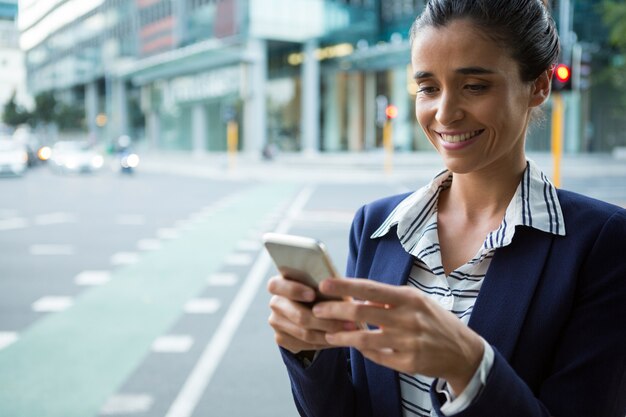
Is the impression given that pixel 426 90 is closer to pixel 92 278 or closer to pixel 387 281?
pixel 387 281

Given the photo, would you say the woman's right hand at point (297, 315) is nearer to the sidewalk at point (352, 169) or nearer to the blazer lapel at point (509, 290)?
the blazer lapel at point (509, 290)

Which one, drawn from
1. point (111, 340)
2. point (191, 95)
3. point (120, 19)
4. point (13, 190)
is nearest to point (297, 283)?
point (111, 340)

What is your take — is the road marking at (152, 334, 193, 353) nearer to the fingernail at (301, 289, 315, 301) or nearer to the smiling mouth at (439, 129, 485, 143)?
the smiling mouth at (439, 129, 485, 143)

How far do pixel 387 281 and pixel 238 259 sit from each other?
7044mm

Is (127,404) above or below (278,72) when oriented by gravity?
below

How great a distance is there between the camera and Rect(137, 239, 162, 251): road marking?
30.7 ft

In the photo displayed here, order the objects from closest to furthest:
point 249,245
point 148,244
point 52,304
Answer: point 52,304
point 249,245
point 148,244

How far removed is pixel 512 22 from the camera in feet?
4.46

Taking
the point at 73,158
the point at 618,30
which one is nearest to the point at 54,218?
the point at 73,158

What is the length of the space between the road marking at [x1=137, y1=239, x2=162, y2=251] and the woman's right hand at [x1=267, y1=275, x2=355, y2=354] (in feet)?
27.6

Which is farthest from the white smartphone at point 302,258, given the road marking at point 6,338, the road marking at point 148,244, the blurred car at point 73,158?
the blurred car at point 73,158

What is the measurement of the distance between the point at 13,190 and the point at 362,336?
1992 centimetres

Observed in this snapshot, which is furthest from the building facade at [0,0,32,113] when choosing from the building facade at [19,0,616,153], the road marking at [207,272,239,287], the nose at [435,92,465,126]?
→ the building facade at [19,0,616,153]

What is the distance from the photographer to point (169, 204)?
1553 cm
